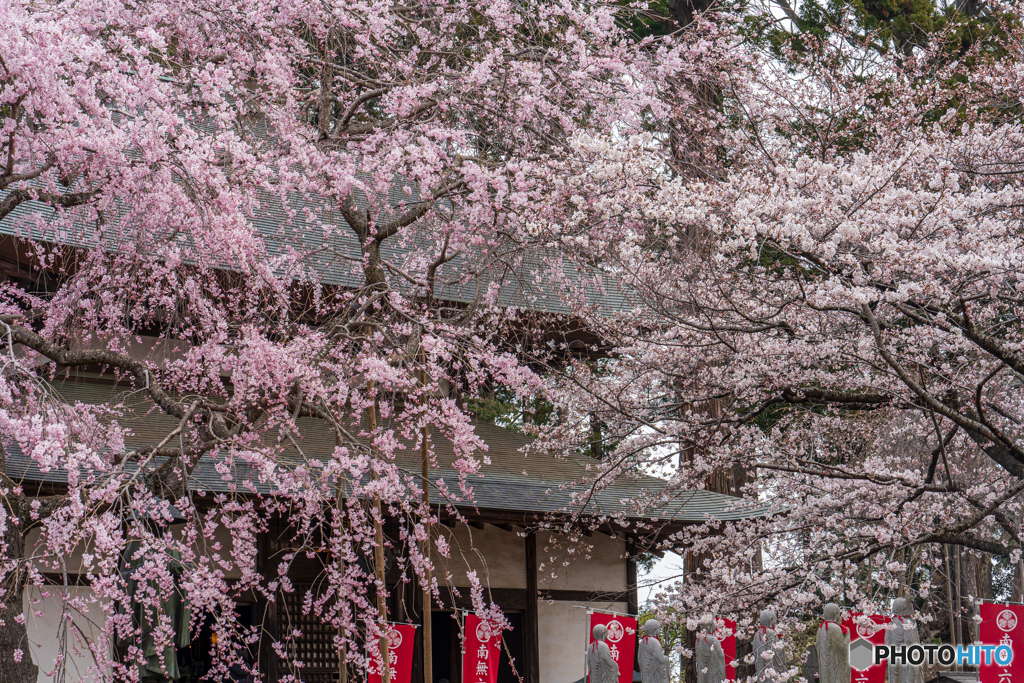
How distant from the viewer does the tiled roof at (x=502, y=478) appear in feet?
28.7

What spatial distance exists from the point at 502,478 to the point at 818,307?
15.0 feet

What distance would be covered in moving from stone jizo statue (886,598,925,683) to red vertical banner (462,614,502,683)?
3.55 metres

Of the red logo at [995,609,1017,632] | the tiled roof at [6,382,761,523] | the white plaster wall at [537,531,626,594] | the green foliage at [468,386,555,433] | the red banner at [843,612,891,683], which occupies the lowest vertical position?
the red banner at [843,612,891,683]

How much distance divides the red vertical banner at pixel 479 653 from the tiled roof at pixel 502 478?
3.83ft

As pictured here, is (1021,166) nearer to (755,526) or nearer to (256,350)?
(755,526)

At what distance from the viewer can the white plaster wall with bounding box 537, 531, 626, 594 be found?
10391 millimetres

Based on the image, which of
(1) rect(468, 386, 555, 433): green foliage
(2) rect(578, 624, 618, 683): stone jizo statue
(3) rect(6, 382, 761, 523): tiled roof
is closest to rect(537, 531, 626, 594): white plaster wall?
(3) rect(6, 382, 761, 523): tiled roof

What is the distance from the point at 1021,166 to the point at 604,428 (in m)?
5.81

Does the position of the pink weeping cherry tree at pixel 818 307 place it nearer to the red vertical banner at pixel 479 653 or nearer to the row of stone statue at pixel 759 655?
the row of stone statue at pixel 759 655

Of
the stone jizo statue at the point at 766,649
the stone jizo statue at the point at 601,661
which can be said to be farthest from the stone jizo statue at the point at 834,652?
the stone jizo statue at the point at 601,661

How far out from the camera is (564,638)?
10523 mm

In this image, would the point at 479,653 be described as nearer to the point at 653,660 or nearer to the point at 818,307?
the point at 653,660

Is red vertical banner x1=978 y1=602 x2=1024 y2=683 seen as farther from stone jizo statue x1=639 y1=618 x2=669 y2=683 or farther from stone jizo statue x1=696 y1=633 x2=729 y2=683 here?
stone jizo statue x1=639 y1=618 x2=669 y2=683
